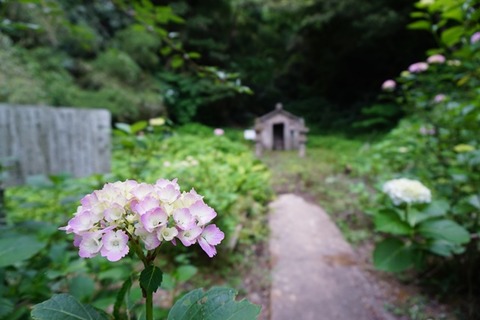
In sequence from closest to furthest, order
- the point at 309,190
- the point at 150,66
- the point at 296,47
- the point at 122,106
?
the point at 309,190
the point at 122,106
the point at 150,66
the point at 296,47

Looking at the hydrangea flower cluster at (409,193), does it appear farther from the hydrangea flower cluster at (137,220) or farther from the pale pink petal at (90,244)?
the pale pink petal at (90,244)

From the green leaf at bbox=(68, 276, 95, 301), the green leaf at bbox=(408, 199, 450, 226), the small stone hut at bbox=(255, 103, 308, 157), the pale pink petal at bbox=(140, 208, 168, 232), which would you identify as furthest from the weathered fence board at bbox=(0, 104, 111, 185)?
the small stone hut at bbox=(255, 103, 308, 157)

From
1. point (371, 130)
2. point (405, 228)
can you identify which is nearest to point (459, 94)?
point (405, 228)

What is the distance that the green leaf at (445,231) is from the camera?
1376 mm

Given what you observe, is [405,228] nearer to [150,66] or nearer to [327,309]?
[327,309]

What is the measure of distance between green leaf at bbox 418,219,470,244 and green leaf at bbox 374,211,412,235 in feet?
0.26

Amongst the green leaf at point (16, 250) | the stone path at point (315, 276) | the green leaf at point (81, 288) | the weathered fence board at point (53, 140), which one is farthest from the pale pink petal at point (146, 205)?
the weathered fence board at point (53, 140)

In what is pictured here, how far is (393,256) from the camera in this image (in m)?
1.60

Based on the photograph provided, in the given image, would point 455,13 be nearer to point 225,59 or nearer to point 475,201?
point 475,201

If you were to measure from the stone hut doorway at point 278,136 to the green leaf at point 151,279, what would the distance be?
6.14m

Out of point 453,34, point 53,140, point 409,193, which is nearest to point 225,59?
point 53,140

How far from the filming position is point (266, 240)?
8.06ft

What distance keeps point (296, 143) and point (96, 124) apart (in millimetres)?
4401

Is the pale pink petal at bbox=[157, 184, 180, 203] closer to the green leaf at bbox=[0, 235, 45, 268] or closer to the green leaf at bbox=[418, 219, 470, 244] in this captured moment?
the green leaf at bbox=[0, 235, 45, 268]
